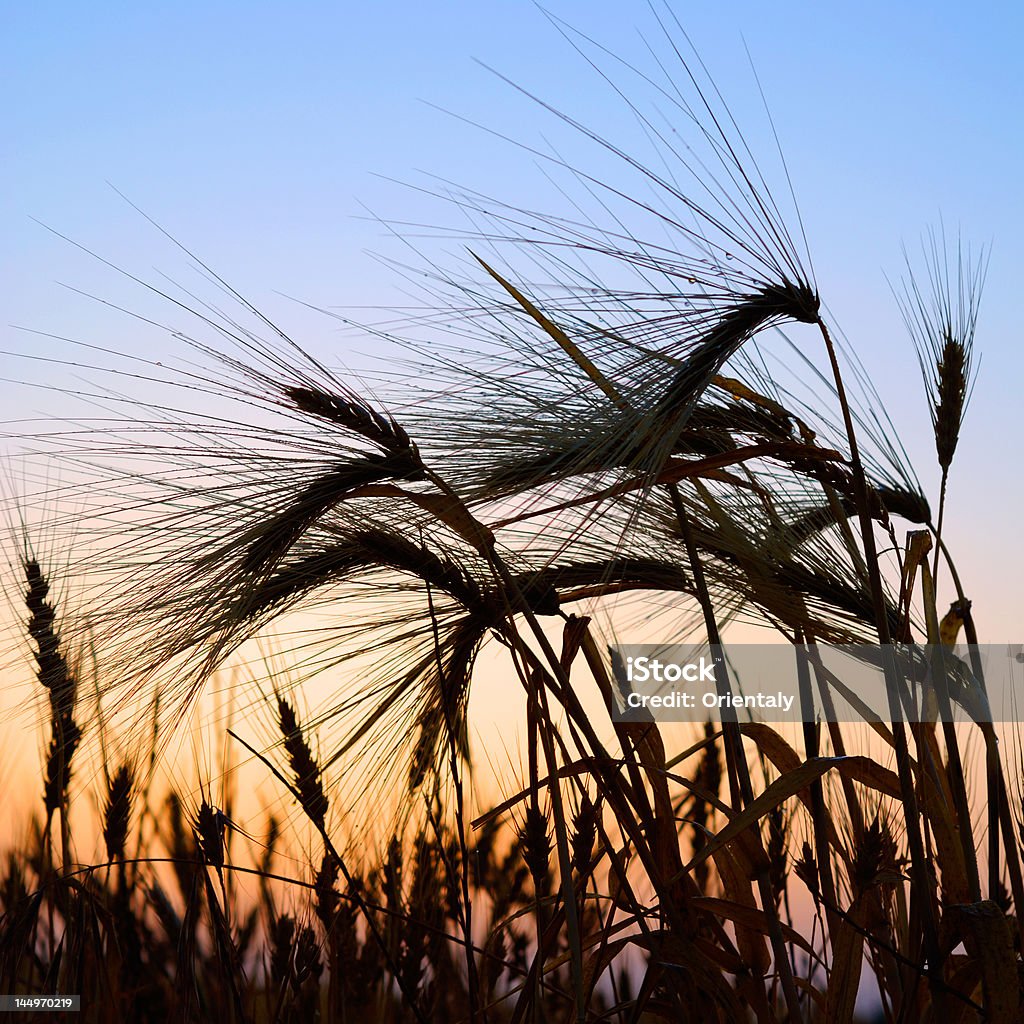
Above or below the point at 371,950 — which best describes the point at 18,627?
above

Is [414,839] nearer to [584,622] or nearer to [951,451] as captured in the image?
[584,622]

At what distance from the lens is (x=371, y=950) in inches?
62.8

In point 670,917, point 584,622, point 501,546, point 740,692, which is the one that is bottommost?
point 670,917

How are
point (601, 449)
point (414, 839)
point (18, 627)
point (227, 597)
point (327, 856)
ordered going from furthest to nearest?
point (414, 839) → point (327, 856) → point (18, 627) → point (227, 597) → point (601, 449)

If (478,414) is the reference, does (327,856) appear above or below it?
below

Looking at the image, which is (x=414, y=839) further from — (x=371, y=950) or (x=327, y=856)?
(x=371, y=950)

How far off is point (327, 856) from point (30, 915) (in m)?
0.37

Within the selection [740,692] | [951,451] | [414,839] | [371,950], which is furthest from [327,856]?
[951,451]

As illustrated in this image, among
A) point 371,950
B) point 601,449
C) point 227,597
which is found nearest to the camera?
point 601,449

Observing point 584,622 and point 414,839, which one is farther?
point 414,839

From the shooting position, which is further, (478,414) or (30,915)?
(30,915)

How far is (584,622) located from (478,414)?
0.31 meters

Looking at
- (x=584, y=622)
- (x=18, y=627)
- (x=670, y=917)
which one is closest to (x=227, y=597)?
(x=18, y=627)

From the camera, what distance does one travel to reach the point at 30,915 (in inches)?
46.1
